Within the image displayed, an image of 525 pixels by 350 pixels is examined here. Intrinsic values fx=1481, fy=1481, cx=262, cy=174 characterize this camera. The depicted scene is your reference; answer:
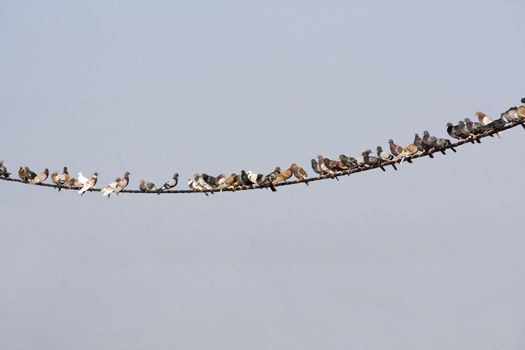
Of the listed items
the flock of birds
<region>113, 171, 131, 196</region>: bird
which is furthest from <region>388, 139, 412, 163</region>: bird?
<region>113, 171, 131, 196</region>: bird

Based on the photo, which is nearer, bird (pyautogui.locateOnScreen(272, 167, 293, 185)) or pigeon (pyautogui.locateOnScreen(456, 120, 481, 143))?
pigeon (pyautogui.locateOnScreen(456, 120, 481, 143))

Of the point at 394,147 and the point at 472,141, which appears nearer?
the point at 472,141

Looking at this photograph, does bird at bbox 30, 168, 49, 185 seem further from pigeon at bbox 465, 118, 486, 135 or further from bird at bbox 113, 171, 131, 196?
pigeon at bbox 465, 118, 486, 135

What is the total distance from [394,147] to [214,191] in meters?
3.62

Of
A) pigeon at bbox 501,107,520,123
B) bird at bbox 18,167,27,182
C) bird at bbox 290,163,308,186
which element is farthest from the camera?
bird at bbox 18,167,27,182

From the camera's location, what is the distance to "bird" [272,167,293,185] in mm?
28109

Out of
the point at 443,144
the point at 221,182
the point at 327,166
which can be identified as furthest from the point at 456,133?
the point at 221,182

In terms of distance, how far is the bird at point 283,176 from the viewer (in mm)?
28109

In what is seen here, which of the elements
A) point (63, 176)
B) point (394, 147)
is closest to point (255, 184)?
point (394, 147)

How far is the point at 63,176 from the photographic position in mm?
31719

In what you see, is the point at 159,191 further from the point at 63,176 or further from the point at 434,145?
the point at 434,145

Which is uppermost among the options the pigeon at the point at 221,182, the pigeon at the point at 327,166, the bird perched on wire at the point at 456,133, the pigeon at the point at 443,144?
the pigeon at the point at 221,182

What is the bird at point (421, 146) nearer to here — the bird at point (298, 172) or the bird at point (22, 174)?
the bird at point (298, 172)

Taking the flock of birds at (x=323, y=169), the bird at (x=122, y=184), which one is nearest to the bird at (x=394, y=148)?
the flock of birds at (x=323, y=169)
